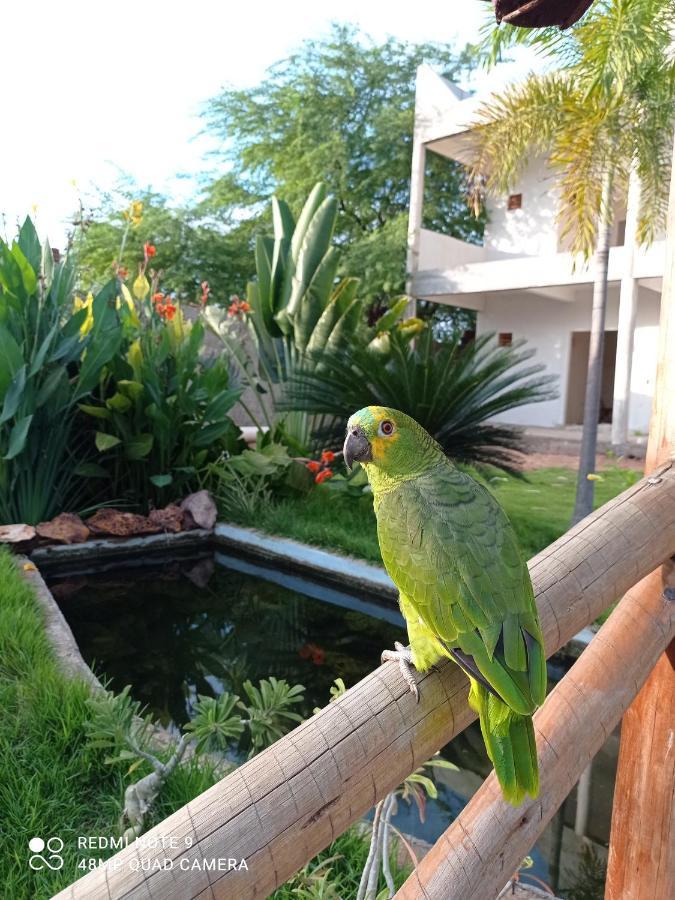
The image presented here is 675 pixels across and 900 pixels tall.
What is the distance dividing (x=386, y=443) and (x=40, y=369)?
13.2 feet

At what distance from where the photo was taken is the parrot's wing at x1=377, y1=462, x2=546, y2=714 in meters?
0.79

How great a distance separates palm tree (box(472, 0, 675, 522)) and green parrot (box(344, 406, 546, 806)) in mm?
4493

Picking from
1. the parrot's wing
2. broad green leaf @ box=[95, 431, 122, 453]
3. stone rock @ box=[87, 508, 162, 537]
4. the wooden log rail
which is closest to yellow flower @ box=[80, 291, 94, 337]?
broad green leaf @ box=[95, 431, 122, 453]

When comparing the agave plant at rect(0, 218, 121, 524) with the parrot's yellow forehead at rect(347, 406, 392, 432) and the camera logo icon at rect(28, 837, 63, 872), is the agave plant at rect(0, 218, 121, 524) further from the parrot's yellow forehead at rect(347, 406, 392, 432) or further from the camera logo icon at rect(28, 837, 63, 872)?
the parrot's yellow forehead at rect(347, 406, 392, 432)

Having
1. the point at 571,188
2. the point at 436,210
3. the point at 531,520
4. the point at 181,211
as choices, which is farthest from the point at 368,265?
the point at 531,520

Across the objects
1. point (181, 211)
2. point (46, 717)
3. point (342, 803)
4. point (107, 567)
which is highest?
point (181, 211)

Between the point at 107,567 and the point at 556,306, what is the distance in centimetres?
951

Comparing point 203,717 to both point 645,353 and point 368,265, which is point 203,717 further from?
point 368,265

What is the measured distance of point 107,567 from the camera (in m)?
4.76

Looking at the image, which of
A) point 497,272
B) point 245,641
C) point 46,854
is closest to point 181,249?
point 497,272

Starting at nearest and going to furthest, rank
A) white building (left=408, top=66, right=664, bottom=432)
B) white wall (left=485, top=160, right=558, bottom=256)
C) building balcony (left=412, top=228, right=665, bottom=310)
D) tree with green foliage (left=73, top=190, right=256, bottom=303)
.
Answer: building balcony (left=412, top=228, right=665, bottom=310) < white building (left=408, top=66, right=664, bottom=432) < white wall (left=485, top=160, right=558, bottom=256) < tree with green foliage (left=73, top=190, right=256, bottom=303)

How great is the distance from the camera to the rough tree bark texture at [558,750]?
764 mm

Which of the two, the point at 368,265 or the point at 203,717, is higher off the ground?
the point at 368,265

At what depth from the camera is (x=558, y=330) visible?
11.5 m
